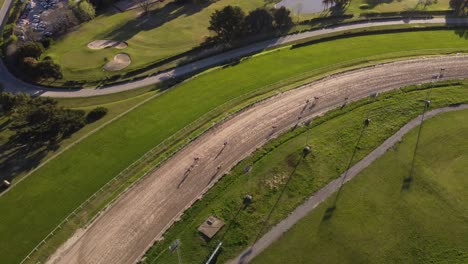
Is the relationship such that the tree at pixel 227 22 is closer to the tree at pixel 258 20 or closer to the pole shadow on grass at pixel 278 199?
the tree at pixel 258 20

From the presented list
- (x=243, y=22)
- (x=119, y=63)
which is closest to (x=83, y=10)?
(x=119, y=63)

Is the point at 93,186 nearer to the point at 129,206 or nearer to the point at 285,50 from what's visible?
the point at 129,206

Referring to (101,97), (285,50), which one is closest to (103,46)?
(101,97)

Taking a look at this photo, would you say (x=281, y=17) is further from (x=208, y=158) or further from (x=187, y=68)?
(x=208, y=158)

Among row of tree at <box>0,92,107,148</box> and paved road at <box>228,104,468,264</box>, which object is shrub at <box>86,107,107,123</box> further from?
paved road at <box>228,104,468,264</box>

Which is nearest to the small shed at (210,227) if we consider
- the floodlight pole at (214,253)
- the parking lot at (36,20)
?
the floodlight pole at (214,253)

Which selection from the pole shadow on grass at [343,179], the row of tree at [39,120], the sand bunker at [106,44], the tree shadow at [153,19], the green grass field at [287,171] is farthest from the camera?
the tree shadow at [153,19]
